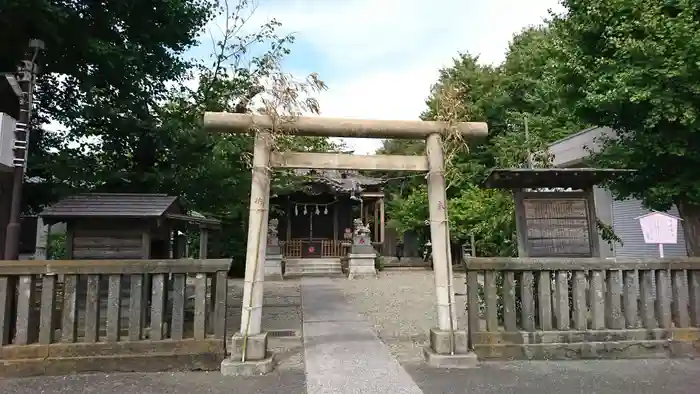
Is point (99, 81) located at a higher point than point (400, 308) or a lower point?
higher

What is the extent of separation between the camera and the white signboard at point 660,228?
21.0 ft

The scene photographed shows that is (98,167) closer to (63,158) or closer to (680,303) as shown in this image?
(63,158)

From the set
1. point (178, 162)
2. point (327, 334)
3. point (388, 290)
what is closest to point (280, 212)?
point (388, 290)

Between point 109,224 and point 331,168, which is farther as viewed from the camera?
point 109,224

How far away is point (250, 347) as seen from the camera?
16.9ft

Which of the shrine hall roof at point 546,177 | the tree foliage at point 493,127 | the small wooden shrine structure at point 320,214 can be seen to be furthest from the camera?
the small wooden shrine structure at point 320,214

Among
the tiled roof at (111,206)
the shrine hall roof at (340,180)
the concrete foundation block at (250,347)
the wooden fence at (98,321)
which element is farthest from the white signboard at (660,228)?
Result: the shrine hall roof at (340,180)

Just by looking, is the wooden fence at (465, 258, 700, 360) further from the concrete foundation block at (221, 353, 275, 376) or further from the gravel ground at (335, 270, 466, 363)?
the concrete foundation block at (221, 353, 275, 376)

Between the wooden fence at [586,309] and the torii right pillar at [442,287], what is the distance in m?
0.25

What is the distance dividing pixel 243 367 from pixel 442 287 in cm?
252

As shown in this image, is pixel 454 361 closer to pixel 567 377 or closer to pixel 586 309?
pixel 567 377

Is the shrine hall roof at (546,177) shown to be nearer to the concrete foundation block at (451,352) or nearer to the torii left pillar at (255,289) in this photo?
the concrete foundation block at (451,352)

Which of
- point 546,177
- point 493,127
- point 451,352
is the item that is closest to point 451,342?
point 451,352

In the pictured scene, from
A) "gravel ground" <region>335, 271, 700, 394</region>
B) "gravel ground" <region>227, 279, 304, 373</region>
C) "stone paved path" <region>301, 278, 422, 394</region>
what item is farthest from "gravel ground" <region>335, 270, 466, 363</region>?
"gravel ground" <region>227, 279, 304, 373</region>
